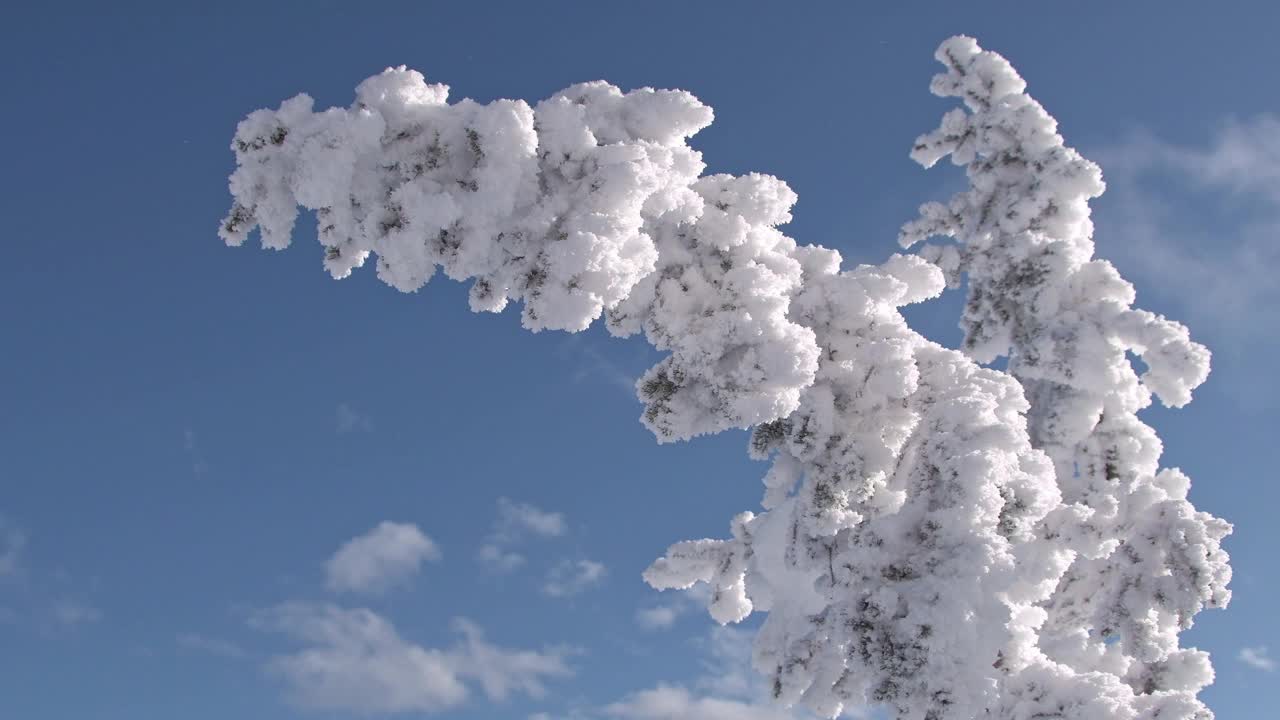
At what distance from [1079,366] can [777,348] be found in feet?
16.1

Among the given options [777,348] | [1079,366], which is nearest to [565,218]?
[777,348]

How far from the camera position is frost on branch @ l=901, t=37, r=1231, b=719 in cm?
755

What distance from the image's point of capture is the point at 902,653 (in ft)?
17.6

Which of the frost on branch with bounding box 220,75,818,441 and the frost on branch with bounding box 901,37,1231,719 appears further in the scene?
the frost on branch with bounding box 901,37,1231,719

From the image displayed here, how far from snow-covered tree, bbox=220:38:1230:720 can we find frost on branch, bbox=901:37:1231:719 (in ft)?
0.60

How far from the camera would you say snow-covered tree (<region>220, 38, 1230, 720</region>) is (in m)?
5.32

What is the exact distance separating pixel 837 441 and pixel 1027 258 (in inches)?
197

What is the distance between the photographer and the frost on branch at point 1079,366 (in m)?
7.55

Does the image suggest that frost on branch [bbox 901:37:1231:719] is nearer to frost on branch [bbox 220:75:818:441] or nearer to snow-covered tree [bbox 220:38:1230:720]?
snow-covered tree [bbox 220:38:1230:720]

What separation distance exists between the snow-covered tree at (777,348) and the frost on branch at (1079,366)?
0.18 m

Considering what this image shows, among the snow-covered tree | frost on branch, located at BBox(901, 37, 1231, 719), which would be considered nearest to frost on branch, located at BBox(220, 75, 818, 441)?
the snow-covered tree

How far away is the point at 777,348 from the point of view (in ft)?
17.9

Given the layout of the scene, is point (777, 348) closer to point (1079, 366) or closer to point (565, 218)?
point (565, 218)

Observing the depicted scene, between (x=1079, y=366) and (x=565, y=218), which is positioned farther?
(x=1079, y=366)
